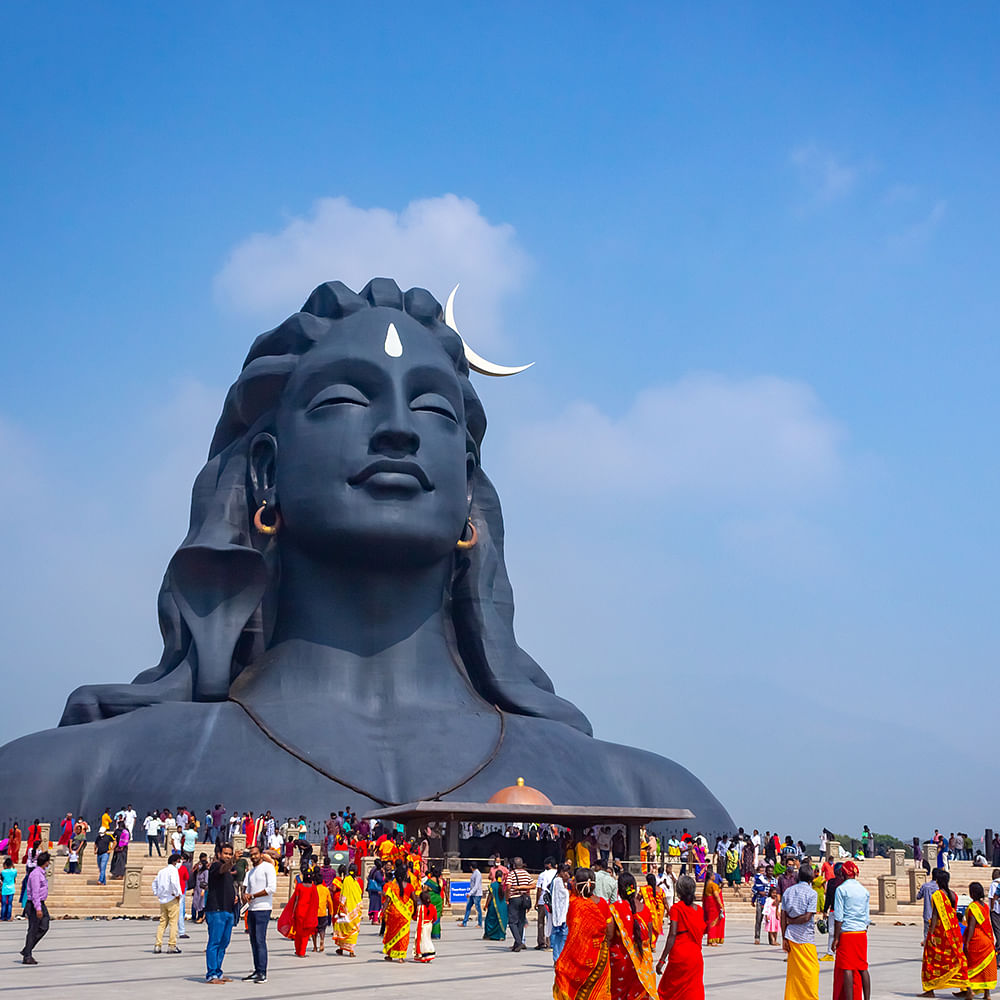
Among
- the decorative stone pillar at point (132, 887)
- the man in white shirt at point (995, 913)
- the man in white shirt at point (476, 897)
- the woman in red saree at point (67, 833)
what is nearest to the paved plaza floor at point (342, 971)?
the man in white shirt at point (995, 913)

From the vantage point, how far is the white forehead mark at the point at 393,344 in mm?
32406

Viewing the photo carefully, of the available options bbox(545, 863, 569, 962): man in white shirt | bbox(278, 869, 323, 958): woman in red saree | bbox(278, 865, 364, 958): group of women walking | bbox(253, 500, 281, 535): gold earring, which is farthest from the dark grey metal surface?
bbox(545, 863, 569, 962): man in white shirt

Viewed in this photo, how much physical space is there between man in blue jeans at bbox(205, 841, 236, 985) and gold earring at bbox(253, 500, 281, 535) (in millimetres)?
20514

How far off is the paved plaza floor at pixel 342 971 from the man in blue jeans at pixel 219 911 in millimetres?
218

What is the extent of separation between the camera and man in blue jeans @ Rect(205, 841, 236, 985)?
11789 millimetres

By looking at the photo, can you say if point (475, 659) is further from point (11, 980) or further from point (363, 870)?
point (11, 980)

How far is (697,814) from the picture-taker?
32.7 meters

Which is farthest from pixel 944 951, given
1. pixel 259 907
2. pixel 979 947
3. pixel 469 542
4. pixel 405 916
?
pixel 469 542

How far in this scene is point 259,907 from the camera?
12.4m

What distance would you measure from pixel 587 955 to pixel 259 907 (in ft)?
14.7

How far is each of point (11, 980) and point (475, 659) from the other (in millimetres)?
22762

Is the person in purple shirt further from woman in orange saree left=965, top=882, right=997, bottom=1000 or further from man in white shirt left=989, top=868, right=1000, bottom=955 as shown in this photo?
man in white shirt left=989, top=868, right=1000, bottom=955

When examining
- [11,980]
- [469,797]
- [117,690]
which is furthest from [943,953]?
[117,690]

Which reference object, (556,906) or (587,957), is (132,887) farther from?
(587,957)
